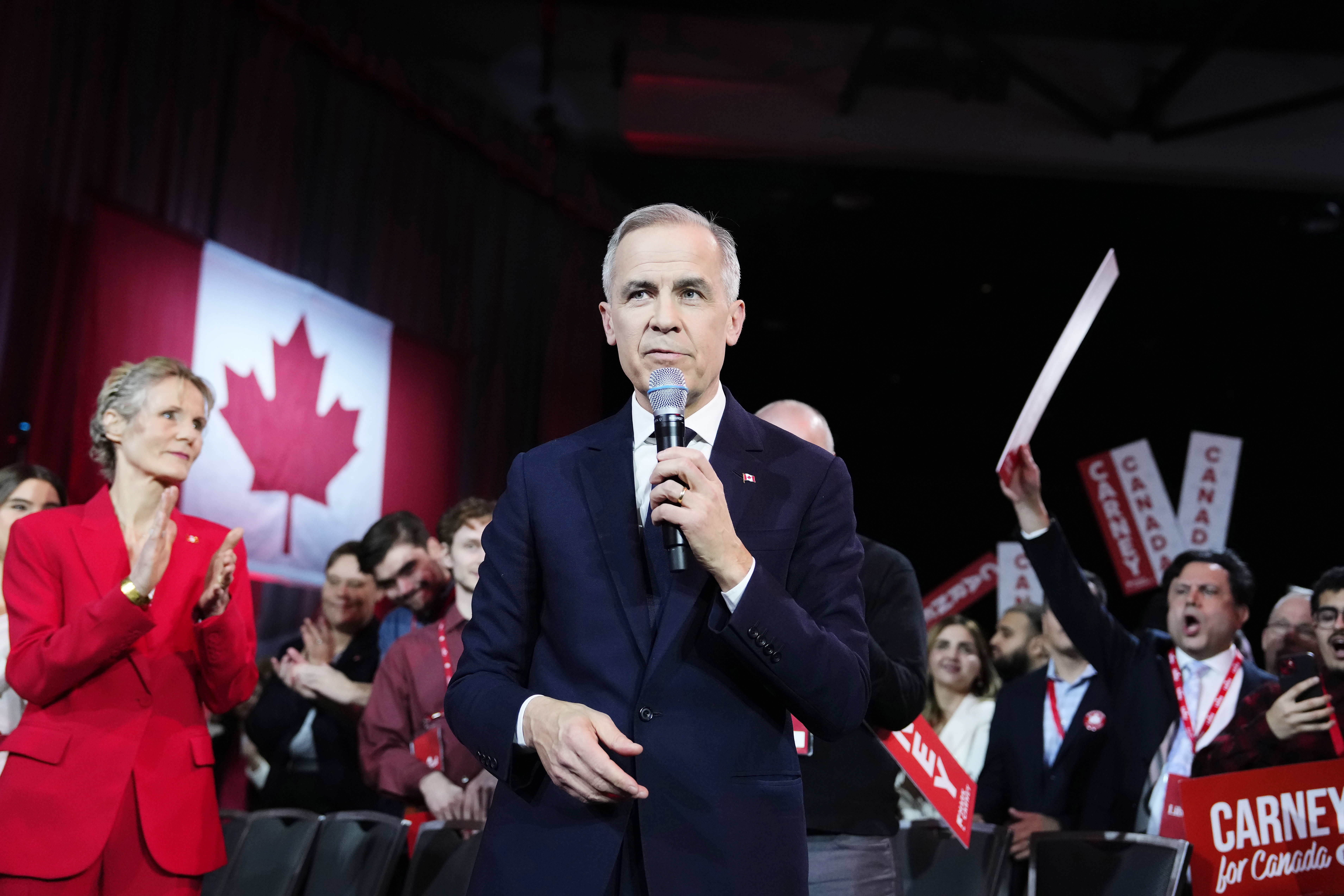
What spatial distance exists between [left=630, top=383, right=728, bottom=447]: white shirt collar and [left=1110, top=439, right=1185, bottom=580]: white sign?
5.42m

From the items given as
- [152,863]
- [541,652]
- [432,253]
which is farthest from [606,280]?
[432,253]

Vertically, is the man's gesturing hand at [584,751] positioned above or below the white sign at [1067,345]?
below

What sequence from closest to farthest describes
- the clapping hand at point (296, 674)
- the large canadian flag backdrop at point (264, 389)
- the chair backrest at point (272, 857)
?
the chair backrest at point (272, 857) < the clapping hand at point (296, 674) < the large canadian flag backdrop at point (264, 389)

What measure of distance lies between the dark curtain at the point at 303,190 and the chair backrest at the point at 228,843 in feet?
6.50

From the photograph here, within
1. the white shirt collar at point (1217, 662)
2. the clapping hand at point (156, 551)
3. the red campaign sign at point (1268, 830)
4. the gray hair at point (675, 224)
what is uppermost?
the gray hair at point (675, 224)

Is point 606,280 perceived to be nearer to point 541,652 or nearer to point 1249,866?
point 541,652

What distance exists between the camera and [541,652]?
4.83 feet

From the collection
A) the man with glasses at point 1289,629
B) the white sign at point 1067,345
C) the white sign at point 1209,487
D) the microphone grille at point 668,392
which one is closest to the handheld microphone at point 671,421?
the microphone grille at point 668,392

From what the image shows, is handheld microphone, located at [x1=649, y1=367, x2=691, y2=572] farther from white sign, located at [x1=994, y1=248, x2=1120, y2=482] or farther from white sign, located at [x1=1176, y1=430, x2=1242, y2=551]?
white sign, located at [x1=1176, y1=430, x2=1242, y2=551]

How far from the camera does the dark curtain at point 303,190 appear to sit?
15.7 ft

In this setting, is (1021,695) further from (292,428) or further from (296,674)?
(292,428)

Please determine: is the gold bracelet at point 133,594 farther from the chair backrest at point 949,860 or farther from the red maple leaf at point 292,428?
the red maple leaf at point 292,428

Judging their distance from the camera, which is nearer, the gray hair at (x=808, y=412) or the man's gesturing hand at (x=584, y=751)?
the man's gesturing hand at (x=584, y=751)

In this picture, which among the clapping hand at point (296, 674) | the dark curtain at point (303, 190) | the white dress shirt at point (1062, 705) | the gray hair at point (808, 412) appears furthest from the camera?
the dark curtain at point (303, 190)
